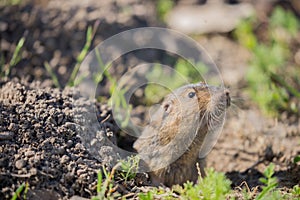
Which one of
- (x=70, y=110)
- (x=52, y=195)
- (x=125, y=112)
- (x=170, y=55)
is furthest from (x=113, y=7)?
(x=52, y=195)

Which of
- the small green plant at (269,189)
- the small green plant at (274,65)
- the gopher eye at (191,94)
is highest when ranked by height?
the gopher eye at (191,94)

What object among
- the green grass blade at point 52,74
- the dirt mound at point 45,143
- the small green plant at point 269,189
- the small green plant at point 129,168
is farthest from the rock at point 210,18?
the small green plant at point 269,189

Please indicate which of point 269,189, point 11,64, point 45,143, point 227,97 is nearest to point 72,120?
point 45,143

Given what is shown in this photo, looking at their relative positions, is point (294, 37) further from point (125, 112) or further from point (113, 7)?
point (125, 112)

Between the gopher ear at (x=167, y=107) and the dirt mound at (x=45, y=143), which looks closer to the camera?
the dirt mound at (x=45, y=143)

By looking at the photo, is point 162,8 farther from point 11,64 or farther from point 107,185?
point 107,185

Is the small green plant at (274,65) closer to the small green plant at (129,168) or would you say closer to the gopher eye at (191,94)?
the gopher eye at (191,94)

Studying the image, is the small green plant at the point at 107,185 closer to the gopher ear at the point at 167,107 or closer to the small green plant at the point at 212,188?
the small green plant at the point at 212,188

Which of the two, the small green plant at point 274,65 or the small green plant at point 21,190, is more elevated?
the small green plant at point 21,190

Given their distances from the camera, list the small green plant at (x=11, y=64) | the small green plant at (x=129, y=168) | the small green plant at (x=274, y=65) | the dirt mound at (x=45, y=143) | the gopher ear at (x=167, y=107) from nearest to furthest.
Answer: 1. the dirt mound at (x=45, y=143)
2. the small green plant at (x=129, y=168)
3. the gopher ear at (x=167, y=107)
4. the small green plant at (x=11, y=64)
5. the small green plant at (x=274, y=65)

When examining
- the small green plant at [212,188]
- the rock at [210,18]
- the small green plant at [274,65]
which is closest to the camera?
the small green plant at [212,188]

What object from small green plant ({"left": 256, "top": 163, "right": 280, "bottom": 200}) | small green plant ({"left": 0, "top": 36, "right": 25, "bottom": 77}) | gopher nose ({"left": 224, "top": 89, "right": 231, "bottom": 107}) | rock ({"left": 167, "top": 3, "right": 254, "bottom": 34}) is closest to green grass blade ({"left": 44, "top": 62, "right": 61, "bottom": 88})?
small green plant ({"left": 0, "top": 36, "right": 25, "bottom": 77})
